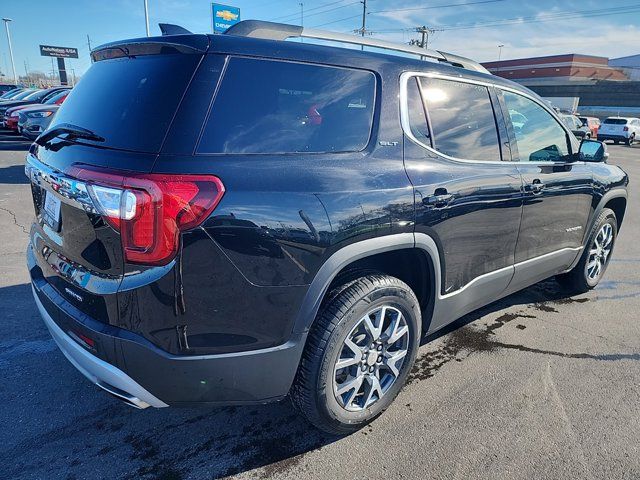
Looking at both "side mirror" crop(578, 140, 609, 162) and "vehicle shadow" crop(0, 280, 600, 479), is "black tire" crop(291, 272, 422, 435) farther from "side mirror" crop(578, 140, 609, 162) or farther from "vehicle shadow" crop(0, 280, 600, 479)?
"side mirror" crop(578, 140, 609, 162)

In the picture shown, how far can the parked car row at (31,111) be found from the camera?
12098 millimetres

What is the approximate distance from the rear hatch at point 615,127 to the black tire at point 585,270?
27.8 m

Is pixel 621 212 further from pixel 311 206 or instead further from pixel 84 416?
pixel 84 416

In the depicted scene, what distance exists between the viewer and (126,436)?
241 centimetres

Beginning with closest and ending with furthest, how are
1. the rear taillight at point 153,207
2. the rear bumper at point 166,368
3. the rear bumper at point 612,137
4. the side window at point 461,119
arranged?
the rear taillight at point 153,207 → the rear bumper at point 166,368 → the side window at point 461,119 → the rear bumper at point 612,137

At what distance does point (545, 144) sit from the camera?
3.58 m

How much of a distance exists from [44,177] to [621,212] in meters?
5.07

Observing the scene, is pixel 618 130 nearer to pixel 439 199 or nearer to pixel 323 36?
pixel 439 199

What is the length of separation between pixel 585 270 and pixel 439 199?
2.63 metres

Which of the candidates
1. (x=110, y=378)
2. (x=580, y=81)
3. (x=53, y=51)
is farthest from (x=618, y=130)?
(x=53, y=51)

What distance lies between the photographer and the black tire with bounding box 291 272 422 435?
219 centimetres

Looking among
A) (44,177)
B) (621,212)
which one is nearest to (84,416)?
(44,177)

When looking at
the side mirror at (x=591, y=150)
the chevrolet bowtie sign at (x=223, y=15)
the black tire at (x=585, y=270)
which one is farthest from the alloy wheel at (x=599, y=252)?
the chevrolet bowtie sign at (x=223, y=15)

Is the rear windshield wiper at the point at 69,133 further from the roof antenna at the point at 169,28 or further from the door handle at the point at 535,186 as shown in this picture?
the door handle at the point at 535,186
